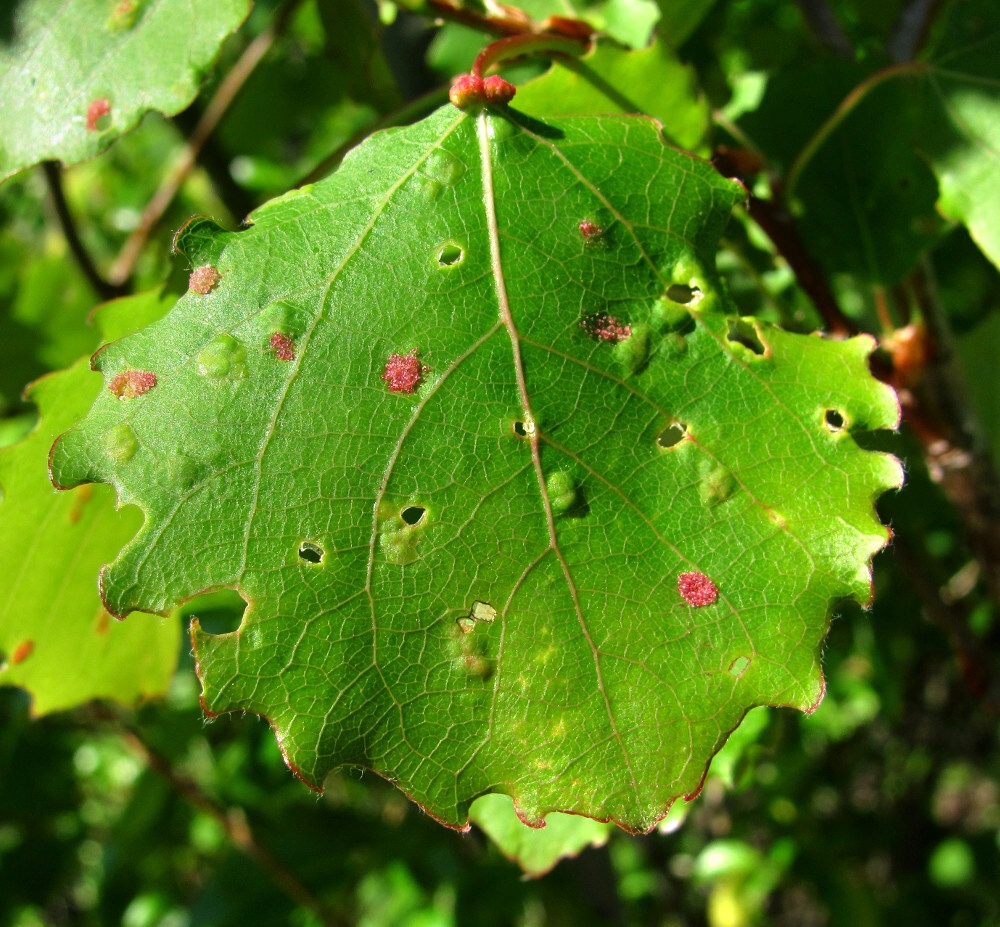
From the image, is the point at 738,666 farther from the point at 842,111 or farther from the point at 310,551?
the point at 842,111

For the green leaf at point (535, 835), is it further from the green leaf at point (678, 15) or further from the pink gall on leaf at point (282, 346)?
the green leaf at point (678, 15)

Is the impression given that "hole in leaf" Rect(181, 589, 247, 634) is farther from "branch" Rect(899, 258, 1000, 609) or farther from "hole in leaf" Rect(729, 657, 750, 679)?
"branch" Rect(899, 258, 1000, 609)

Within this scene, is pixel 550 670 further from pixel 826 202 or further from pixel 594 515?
pixel 826 202

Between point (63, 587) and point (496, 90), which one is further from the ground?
point (496, 90)

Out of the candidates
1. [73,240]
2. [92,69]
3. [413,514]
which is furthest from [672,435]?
[73,240]

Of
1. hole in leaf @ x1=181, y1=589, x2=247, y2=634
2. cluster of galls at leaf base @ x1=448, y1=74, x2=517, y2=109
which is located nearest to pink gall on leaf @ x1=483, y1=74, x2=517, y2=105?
cluster of galls at leaf base @ x1=448, y1=74, x2=517, y2=109

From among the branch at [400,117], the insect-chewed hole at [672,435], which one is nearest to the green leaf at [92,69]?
the branch at [400,117]
